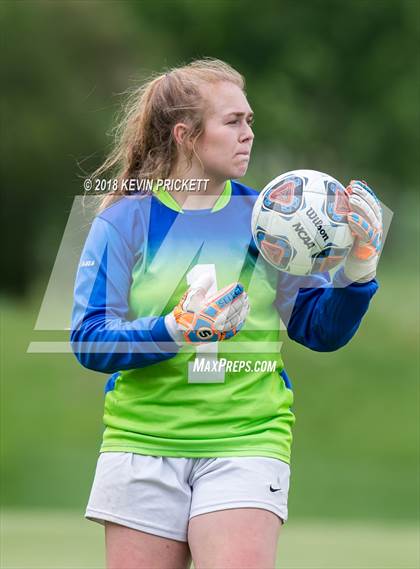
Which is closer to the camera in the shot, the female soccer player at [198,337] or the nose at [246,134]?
the female soccer player at [198,337]

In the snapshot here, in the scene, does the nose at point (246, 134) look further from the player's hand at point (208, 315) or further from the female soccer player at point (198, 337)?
the player's hand at point (208, 315)

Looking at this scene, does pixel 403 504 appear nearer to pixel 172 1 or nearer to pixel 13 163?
pixel 13 163

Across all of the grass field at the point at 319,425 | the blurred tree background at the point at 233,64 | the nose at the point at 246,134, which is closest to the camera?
the nose at the point at 246,134

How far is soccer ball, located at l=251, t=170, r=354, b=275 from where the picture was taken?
9.84ft

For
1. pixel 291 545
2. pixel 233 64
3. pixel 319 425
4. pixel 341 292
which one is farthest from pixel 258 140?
pixel 341 292

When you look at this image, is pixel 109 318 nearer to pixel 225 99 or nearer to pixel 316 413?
pixel 225 99

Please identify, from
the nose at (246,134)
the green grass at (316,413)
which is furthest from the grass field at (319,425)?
the nose at (246,134)

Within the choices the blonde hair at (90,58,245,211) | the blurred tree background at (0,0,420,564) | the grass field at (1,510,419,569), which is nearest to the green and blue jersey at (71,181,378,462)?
the blonde hair at (90,58,245,211)

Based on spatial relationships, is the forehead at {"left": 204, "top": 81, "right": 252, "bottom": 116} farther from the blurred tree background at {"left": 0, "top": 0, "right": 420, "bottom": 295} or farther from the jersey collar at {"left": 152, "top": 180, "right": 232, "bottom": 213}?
the blurred tree background at {"left": 0, "top": 0, "right": 420, "bottom": 295}

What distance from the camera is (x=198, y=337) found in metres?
2.86

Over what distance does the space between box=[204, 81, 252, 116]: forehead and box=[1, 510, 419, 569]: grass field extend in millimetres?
3236

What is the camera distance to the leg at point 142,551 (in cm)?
288

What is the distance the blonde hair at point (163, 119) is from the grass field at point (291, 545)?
3.01 metres

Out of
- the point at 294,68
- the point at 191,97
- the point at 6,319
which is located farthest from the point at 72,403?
the point at 191,97
